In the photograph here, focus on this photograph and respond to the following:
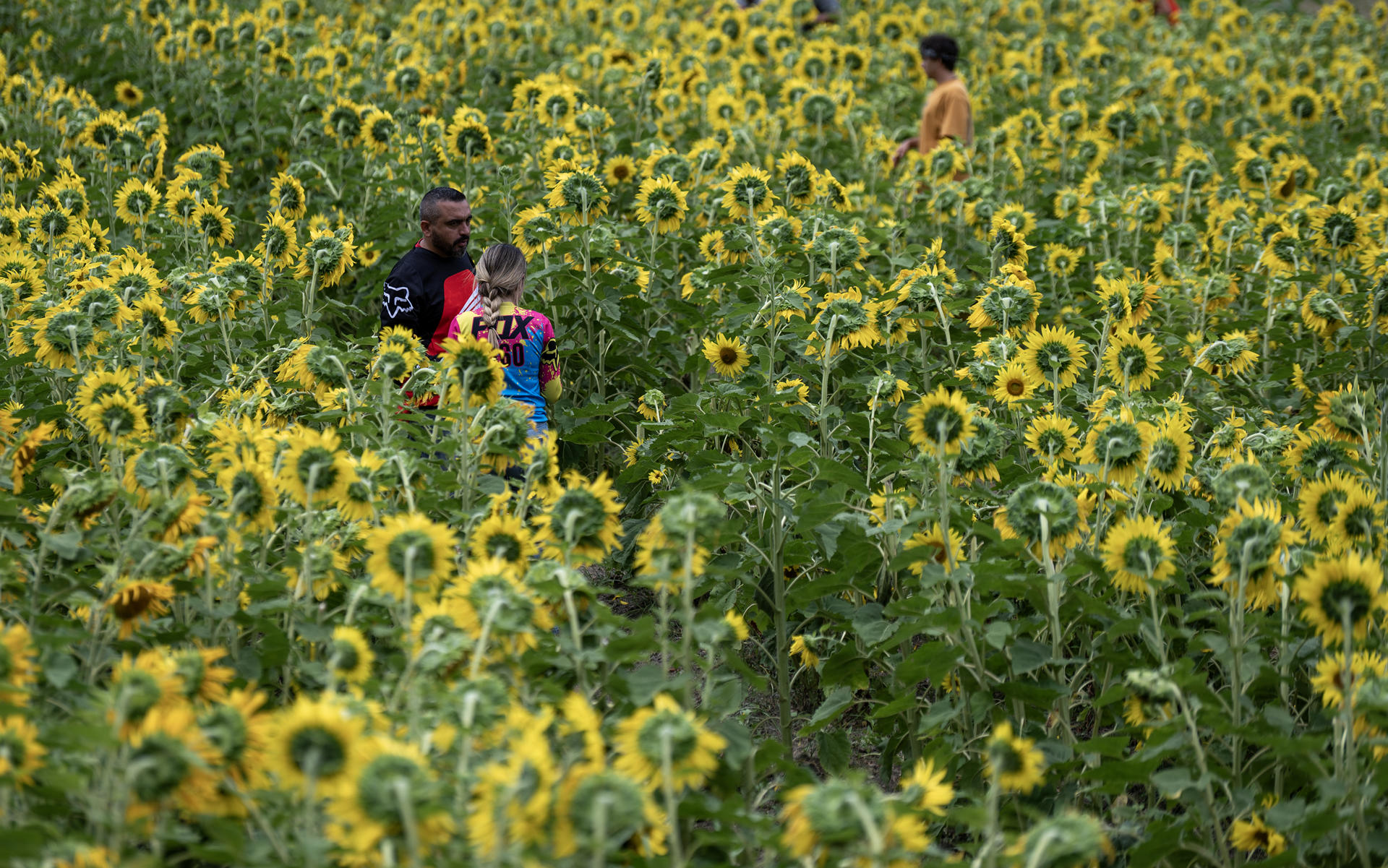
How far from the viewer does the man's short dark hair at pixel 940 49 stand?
786 centimetres

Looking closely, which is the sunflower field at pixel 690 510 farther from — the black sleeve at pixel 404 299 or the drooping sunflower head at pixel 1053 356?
the black sleeve at pixel 404 299

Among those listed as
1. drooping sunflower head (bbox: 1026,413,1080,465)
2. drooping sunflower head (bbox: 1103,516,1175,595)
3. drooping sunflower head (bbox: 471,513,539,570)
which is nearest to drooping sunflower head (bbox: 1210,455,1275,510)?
drooping sunflower head (bbox: 1103,516,1175,595)

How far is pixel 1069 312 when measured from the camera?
499 cm

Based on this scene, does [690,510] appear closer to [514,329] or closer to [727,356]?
[514,329]

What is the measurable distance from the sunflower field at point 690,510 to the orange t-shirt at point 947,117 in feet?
0.63

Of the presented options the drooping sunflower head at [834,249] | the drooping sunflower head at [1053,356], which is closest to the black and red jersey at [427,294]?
the drooping sunflower head at [834,249]

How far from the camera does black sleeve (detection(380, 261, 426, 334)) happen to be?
4.71 meters

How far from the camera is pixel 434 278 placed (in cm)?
481

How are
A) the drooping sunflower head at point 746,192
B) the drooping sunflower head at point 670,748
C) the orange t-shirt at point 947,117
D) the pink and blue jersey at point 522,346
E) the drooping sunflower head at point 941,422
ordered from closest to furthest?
the drooping sunflower head at point 670,748
the drooping sunflower head at point 941,422
the pink and blue jersey at point 522,346
the drooping sunflower head at point 746,192
the orange t-shirt at point 947,117

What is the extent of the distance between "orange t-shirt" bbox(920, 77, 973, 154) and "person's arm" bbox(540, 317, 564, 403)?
12.6 ft

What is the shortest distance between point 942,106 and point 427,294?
4056mm

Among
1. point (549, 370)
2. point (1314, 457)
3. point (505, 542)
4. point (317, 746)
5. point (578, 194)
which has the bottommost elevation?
point (1314, 457)

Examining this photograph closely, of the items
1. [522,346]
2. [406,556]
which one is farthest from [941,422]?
[522,346]

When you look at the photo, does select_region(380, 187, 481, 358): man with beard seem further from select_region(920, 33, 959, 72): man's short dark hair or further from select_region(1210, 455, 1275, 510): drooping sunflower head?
select_region(920, 33, 959, 72): man's short dark hair
